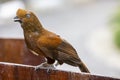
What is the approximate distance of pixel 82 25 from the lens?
19.5 meters

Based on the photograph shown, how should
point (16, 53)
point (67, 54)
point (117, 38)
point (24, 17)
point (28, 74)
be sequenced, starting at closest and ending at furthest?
point (28, 74) < point (24, 17) < point (67, 54) < point (16, 53) < point (117, 38)

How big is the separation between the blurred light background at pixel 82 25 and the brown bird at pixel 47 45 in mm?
5070

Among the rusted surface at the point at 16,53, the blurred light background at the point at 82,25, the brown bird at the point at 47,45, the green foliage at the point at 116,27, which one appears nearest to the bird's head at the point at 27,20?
the brown bird at the point at 47,45

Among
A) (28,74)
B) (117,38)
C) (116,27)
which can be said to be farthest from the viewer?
(116,27)

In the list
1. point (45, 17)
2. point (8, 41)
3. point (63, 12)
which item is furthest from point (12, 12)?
point (8, 41)

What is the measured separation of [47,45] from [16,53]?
1188 millimetres

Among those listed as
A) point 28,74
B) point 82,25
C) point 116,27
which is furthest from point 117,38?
point 28,74

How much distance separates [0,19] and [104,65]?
379 inches

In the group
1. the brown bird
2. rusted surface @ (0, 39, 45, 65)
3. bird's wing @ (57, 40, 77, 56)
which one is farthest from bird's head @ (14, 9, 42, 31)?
rusted surface @ (0, 39, 45, 65)

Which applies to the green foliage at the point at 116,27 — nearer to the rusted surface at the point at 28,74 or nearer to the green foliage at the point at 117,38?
the green foliage at the point at 117,38

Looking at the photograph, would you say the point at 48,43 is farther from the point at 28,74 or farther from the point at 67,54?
the point at 28,74

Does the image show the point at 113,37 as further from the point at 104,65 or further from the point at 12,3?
the point at 12,3

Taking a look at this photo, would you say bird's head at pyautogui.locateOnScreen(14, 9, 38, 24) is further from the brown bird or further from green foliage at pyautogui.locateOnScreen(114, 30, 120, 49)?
green foliage at pyautogui.locateOnScreen(114, 30, 120, 49)

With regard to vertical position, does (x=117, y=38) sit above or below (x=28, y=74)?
below
